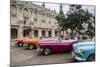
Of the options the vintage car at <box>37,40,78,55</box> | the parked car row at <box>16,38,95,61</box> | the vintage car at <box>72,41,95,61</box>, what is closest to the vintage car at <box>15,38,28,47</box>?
the parked car row at <box>16,38,95,61</box>

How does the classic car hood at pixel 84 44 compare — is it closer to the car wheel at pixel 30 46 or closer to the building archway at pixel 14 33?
the car wheel at pixel 30 46

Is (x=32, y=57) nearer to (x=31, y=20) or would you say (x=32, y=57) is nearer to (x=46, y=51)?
(x=46, y=51)

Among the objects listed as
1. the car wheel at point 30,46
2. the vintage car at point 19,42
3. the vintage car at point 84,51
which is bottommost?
the vintage car at point 84,51

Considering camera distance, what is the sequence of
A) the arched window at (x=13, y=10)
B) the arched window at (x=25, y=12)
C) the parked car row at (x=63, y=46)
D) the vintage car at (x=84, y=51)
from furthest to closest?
the vintage car at (x=84, y=51) → the parked car row at (x=63, y=46) → the arched window at (x=25, y=12) → the arched window at (x=13, y=10)

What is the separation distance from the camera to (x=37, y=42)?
282 cm

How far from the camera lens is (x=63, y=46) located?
A: 9.83ft

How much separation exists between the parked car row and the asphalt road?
64 mm

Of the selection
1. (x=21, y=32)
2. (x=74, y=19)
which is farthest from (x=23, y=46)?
(x=74, y=19)

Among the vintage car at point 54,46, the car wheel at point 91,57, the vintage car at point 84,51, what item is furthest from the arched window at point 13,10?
the car wheel at point 91,57

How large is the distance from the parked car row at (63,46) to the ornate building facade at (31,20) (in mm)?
98

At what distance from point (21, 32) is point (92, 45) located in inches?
48.0

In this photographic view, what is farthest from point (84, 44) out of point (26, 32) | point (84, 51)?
point (26, 32)

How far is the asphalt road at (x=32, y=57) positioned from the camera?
2.65 m

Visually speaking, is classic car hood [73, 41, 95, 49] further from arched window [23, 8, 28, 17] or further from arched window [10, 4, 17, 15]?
arched window [10, 4, 17, 15]
